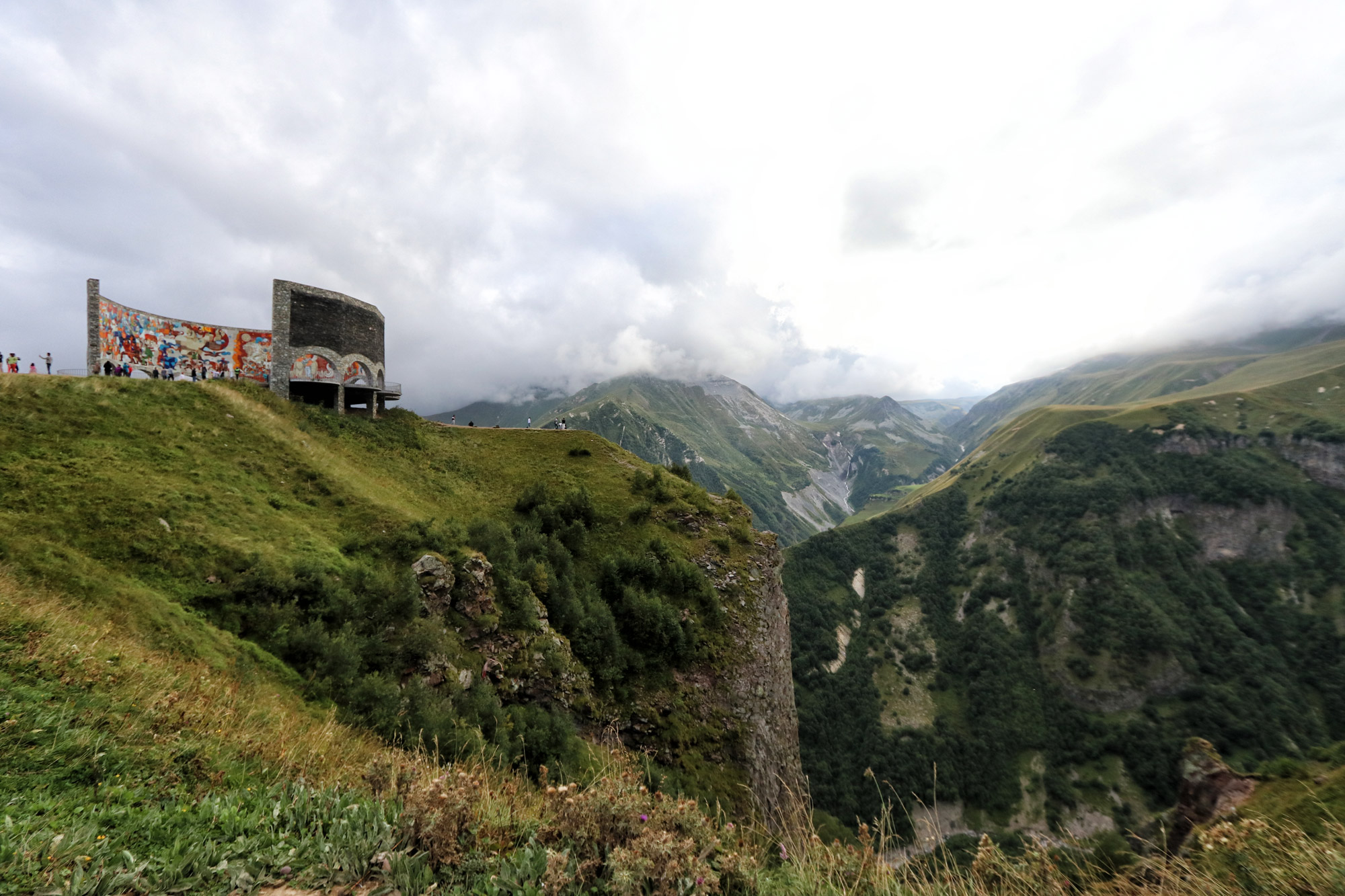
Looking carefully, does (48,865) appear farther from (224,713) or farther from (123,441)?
(123,441)

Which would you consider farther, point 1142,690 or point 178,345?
point 1142,690

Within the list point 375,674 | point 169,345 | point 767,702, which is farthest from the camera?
point 169,345

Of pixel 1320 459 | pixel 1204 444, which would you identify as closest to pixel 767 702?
pixel 1204 444

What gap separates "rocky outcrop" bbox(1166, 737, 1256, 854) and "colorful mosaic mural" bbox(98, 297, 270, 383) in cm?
5073

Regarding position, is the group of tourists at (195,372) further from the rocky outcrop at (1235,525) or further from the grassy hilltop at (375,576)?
the rocky outcrop at (1235,525)

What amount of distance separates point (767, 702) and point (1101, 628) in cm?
16353

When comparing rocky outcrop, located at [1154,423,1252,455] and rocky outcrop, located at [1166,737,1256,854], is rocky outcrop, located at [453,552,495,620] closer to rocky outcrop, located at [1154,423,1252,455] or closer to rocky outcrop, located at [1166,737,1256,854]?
rocky outcrop, located at [1166,737,1256,854]

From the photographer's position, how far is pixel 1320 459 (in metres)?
165

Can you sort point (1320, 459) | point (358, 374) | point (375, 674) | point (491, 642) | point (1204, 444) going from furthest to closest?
1. point (1204, 444)
2. point (1320, 459)
3. point (358, 374)
4. point (491, 642)
5. point (375, 674)

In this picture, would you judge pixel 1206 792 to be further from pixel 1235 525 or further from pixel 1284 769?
pixel 1235 525

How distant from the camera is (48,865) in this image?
162 inches

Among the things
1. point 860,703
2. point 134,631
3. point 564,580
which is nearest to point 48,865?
point 134,631

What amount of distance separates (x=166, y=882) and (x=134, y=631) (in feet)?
35.5

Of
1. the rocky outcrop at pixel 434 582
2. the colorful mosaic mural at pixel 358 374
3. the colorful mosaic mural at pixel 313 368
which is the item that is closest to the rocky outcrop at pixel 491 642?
the rocky outcrop at pixel 434 582
